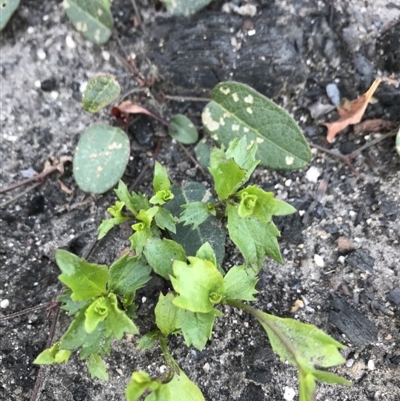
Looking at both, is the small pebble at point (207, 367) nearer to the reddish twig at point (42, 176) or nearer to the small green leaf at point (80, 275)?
the small green leaf at point (80, 275)

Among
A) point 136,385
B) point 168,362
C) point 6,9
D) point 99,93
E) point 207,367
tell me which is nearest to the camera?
point 136,385

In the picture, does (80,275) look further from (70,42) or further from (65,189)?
(70,42)

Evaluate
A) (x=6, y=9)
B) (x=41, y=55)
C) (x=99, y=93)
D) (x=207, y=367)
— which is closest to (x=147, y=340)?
(x=207, y=367)

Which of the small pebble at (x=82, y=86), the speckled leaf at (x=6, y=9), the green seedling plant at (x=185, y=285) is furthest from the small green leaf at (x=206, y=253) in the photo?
the speckled leaf at (x=6, y=9)

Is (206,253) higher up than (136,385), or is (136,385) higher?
(206,253)

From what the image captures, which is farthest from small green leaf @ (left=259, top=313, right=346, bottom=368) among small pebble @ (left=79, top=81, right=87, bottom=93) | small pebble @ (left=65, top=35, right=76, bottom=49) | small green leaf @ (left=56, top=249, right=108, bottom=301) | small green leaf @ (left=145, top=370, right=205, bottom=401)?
small pebble @ (left=65, top=35, right=76, bottom=49)

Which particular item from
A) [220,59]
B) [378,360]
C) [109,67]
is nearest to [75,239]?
[109,67]

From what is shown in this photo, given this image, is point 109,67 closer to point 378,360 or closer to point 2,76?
point 2,76
